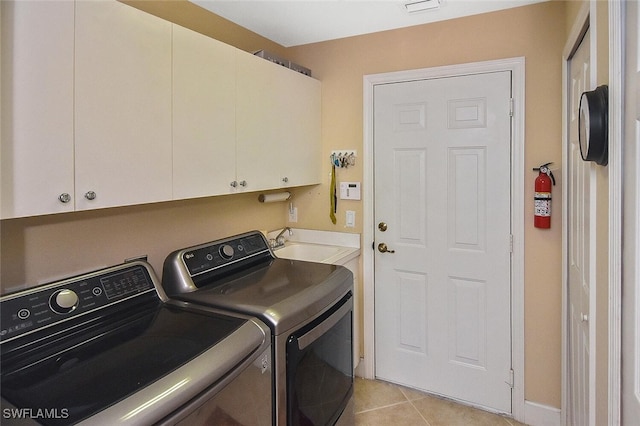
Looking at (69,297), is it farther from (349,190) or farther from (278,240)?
(349,190)

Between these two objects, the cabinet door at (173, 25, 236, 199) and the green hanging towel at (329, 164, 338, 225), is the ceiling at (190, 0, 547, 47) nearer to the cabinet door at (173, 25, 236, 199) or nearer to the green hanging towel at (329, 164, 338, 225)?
the cabinet door at (173, 25, 236, 199)

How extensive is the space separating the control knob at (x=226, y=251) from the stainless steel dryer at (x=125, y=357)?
0.41 metres

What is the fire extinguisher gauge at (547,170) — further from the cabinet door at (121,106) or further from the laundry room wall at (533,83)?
the cabinet door at (121,106)

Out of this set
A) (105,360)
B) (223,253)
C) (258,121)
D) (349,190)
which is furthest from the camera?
(349,190)

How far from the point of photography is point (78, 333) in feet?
4.12

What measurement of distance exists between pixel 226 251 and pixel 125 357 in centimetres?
87

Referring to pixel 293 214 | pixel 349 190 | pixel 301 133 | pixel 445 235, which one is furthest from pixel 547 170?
pixel 293 214

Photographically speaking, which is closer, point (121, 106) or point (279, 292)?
point (121, 106)

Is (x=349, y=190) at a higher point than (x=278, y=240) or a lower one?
higher

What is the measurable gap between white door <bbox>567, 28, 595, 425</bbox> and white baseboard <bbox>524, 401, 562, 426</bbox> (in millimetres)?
195

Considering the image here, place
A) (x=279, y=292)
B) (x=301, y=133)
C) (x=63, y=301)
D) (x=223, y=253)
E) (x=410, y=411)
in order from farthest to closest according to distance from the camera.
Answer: (x=301, y=133), (x=410, y=411), (x=223, y=253), (x=279, y=292), (x=63, y=301)

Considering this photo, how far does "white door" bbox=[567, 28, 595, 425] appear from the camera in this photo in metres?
1.53

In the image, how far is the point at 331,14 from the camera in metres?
2.30

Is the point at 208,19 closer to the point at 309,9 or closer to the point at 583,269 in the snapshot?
the point at 309,9
